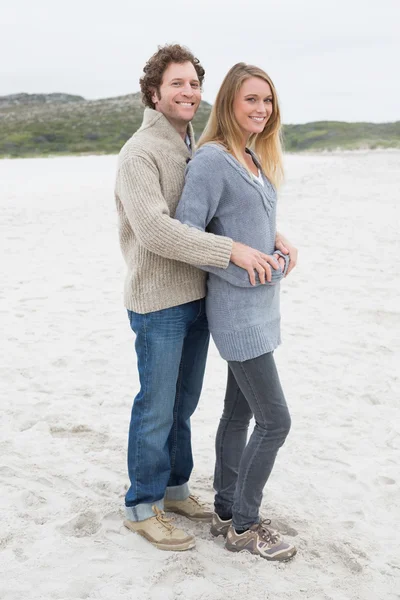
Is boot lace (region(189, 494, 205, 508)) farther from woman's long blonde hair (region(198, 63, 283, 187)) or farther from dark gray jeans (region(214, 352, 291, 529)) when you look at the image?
woman's long blonde hair (region(198, 63, 283, 187))

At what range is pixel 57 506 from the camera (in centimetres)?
314

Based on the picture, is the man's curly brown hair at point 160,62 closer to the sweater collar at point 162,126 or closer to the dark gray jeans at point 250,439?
the sweater collar at point 162,126

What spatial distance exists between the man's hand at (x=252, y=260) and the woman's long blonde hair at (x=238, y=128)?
322 millimetres

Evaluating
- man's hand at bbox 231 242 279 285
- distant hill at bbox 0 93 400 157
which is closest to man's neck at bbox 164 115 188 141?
man's hand at bbox 231 242 279 285

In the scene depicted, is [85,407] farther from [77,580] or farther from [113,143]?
[113,143]

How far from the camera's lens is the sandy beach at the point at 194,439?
106 inches

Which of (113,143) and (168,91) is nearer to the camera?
(168,91)

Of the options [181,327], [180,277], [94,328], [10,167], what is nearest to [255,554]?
[181,327]

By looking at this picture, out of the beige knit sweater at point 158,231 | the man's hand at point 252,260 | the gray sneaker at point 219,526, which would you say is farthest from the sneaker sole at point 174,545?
the man's hand at point 252,260

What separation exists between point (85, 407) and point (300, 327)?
230 cm

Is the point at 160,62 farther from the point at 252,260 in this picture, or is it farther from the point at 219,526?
the point at 219,526

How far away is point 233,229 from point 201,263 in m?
0.21

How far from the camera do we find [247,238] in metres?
2.65

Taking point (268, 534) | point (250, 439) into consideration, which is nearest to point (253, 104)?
point (250, 439)
